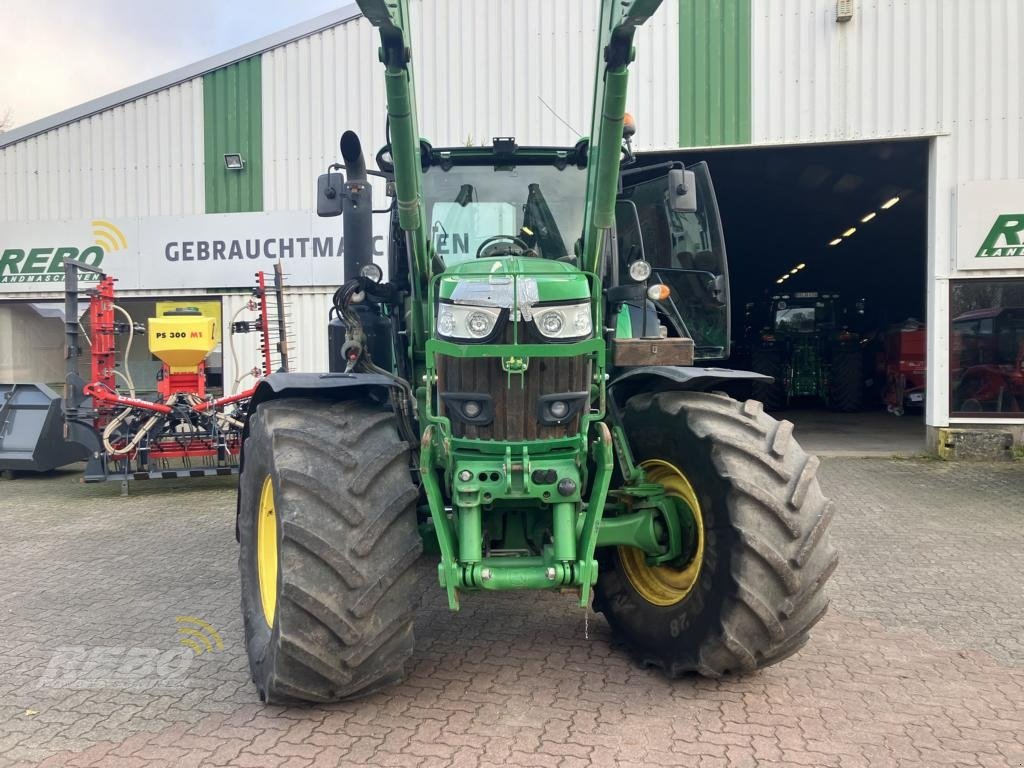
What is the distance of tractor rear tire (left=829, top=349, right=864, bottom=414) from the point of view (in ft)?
57.8

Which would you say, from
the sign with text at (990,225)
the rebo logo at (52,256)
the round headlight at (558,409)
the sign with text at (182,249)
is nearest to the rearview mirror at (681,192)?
the round headlight at (558,409)

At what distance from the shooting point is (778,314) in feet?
59.9

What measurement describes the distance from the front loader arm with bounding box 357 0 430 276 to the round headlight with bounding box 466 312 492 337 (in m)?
0.57

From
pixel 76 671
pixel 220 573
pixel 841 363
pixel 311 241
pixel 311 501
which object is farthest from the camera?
pixel 841 363

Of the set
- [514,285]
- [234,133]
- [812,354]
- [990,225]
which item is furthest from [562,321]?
[812,354]

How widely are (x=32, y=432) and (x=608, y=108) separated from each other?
906 cm

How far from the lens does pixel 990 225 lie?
1019 cm

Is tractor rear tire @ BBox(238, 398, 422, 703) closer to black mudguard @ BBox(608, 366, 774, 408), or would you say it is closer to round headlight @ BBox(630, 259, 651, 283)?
black mudguard @ BBox(608, 366, 774, 408)

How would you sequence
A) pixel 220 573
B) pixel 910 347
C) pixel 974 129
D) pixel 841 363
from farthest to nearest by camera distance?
pixel 841 363 < pixel 910 347 < pixel 974 129 < pixel 220 573

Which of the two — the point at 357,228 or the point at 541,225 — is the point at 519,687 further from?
the point at 357,228

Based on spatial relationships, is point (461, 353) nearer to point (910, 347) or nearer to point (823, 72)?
point (823, 72)

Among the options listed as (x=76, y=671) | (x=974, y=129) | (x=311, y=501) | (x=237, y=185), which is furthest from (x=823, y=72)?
(x=76, y=671)

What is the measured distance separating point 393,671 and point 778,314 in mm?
16561

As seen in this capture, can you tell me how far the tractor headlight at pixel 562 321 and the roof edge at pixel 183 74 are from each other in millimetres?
9314
